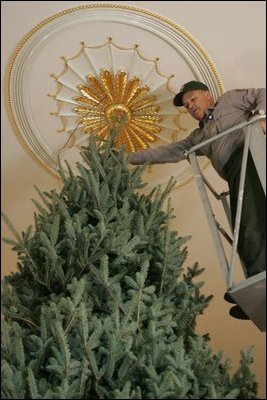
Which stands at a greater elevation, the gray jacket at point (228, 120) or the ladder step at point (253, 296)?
the gray jacket at point (228, 120)

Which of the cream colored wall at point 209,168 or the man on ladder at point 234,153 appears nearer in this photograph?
the man on ladder at point 234,153

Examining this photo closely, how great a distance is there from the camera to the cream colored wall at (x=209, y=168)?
465 cm

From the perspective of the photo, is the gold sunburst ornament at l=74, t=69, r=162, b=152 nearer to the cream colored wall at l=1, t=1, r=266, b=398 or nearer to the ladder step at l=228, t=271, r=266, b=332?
the cream colored wall at l=1, t=1, r=266, b=398

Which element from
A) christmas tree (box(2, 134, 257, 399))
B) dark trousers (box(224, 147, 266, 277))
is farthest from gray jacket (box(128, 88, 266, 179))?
christmas tree (box(2, 134, 257, 399))

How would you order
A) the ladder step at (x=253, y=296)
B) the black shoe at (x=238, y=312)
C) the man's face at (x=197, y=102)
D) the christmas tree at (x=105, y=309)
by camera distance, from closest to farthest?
1. the christmas tree at (x=105, y=309)
2. the ladder step at (x=253, y=296)
3. the black shoe at (x=238, y=312)
4. the man's face at (x=197, y=102)

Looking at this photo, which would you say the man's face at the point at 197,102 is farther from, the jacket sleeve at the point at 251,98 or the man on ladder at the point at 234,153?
the jacket sleeve at the point at 251,98

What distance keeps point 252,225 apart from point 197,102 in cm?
112

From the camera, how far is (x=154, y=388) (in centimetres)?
243

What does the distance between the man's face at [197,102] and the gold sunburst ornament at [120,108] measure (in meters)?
0.99

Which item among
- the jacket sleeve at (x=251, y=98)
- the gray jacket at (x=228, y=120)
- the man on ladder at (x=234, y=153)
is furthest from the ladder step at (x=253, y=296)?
the jacket sleeve at (x=251, y=98)

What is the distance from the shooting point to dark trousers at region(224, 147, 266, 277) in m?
3.13

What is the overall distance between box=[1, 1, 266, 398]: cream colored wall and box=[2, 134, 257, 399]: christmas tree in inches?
67.5

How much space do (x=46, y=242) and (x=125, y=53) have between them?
7.98ft

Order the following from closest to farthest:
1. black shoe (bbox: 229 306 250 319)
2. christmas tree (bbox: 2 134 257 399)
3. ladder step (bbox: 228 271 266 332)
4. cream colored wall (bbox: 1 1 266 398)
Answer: christmas tree (bbox: 2 134 257 399), ladder step (bbox: 228 271 266 332), black shoe (bbox: 229 306 250 319), cream colored wall (bbox: 1 1 266 398)
